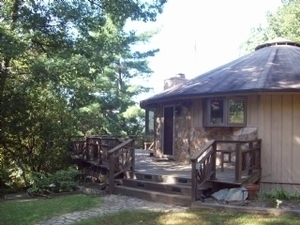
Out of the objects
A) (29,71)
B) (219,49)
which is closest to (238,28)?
(219,49)

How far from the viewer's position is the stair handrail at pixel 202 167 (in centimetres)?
682

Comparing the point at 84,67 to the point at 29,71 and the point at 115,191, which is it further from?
the point at 115,191

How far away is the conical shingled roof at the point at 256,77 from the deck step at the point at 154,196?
3077mm

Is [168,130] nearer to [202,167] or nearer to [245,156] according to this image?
[245,156]

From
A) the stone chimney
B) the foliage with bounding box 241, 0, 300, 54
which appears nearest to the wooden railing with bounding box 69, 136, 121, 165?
the stone chimney

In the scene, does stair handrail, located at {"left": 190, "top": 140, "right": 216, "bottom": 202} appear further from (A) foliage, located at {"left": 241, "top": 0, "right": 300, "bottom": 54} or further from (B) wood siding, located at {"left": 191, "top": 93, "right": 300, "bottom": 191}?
(A) foliage, located at {"left": 241, "top": 0, "right": 300, "bottom": 54}

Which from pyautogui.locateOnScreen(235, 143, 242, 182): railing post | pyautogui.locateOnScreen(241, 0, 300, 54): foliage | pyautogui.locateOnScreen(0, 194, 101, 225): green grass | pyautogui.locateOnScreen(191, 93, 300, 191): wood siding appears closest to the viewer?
pyautogui.locateOnScreen(0, 194, 101, 225): green grass

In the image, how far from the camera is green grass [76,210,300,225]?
564 cm

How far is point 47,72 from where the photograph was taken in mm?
10984

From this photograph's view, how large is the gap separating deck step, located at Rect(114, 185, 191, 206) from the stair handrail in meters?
0.33

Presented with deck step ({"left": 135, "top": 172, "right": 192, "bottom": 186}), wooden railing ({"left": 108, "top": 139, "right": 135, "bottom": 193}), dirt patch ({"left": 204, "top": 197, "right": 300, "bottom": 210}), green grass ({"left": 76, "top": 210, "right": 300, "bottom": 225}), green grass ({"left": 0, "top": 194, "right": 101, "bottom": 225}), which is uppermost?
wooden railing ({"left": 108, "top": 139, "right": 135, "bottom": 193})

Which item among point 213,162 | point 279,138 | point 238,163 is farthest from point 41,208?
point 279,138

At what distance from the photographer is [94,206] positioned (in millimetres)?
7090

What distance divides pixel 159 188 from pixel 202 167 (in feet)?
4.34
